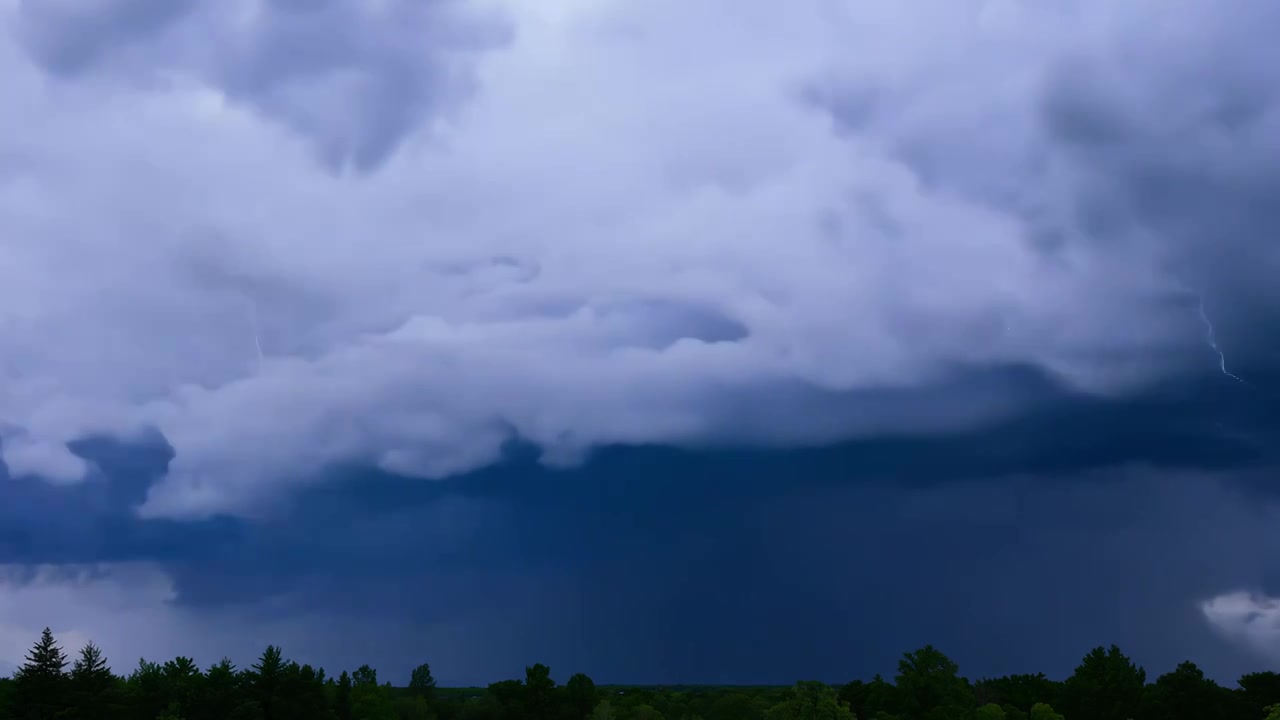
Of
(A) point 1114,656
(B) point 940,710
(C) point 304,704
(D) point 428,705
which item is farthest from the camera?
(A) point 1114,656

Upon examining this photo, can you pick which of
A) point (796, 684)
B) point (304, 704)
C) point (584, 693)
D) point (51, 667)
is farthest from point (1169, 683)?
point (51, 667)

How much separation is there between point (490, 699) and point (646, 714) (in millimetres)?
22643

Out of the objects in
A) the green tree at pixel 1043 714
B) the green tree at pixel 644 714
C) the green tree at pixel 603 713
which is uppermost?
the green tree at pixel 603 713

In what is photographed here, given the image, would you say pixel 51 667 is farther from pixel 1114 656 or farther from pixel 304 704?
pixel 1114 656

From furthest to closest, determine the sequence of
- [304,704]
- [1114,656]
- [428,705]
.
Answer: [1114,656] < [428,705] < [304,704]

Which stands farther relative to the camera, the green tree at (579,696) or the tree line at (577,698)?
the green tree at (579,696)

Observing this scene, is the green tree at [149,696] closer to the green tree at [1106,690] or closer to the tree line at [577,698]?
the tree line at [577,698]

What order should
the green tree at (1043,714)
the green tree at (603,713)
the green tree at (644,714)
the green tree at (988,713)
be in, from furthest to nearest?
1. the green tree at (1043,714)
2. the green tree at (644,714)
3. the green tree at (988,713)
4. the green tree at (603,713)

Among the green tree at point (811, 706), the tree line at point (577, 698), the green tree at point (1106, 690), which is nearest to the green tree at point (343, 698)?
the tree line at point (577, 698)

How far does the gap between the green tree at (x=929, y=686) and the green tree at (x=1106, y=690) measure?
758 inches

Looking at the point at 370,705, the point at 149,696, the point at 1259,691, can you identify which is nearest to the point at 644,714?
the point at 370,705

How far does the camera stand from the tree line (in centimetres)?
11812

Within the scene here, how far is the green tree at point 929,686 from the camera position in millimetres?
150750

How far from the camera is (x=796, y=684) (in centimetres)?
10938
